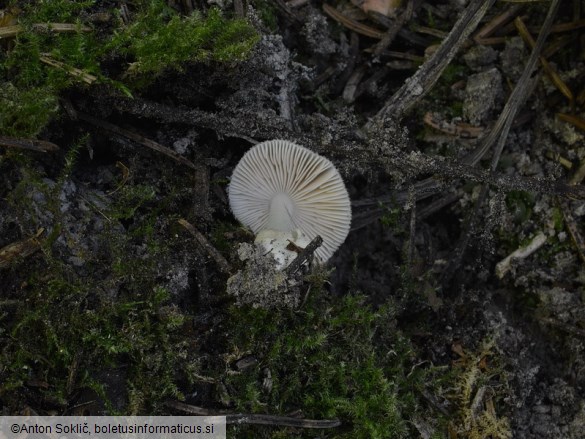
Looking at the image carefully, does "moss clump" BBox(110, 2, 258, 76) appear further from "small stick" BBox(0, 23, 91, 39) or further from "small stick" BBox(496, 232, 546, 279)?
"small stick" BBox(496, 232, 546, 279)

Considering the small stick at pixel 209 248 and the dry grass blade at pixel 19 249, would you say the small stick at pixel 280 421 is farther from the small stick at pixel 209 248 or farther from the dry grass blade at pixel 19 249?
the dry grass blade at pixel 19 249

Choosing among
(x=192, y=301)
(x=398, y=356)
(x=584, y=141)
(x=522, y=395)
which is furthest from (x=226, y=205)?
(x=584, y=141)

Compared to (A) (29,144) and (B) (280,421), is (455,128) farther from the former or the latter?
(A) (29,144)

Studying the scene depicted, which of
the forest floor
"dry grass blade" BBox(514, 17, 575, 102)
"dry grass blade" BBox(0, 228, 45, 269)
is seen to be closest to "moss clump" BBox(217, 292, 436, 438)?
the forest floor

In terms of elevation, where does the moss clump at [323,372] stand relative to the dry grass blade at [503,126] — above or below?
below

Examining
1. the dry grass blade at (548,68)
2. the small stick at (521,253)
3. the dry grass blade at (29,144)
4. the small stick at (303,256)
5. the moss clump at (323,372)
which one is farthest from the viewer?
the dry grass blade at (548,68)

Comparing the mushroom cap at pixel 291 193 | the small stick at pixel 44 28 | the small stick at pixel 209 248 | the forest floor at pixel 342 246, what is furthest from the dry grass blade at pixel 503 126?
the small stick at pixel 44 28
